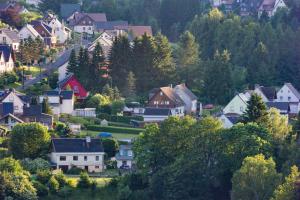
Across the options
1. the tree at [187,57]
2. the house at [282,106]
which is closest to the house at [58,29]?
the tree at [187,57]

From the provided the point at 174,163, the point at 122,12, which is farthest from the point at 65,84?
the point at 122,12

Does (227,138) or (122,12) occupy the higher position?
(122,12)

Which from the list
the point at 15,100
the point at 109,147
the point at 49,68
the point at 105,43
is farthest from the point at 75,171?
the point at 105,43

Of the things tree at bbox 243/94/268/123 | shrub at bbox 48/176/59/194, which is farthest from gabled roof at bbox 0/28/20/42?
shrub at bbox 48/176/59/194

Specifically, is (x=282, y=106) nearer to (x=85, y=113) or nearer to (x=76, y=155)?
(x=85, y=113)

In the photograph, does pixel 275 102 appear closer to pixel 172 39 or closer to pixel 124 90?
pixel 124 90

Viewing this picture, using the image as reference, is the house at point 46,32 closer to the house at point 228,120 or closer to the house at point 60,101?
the house at point 60,101
